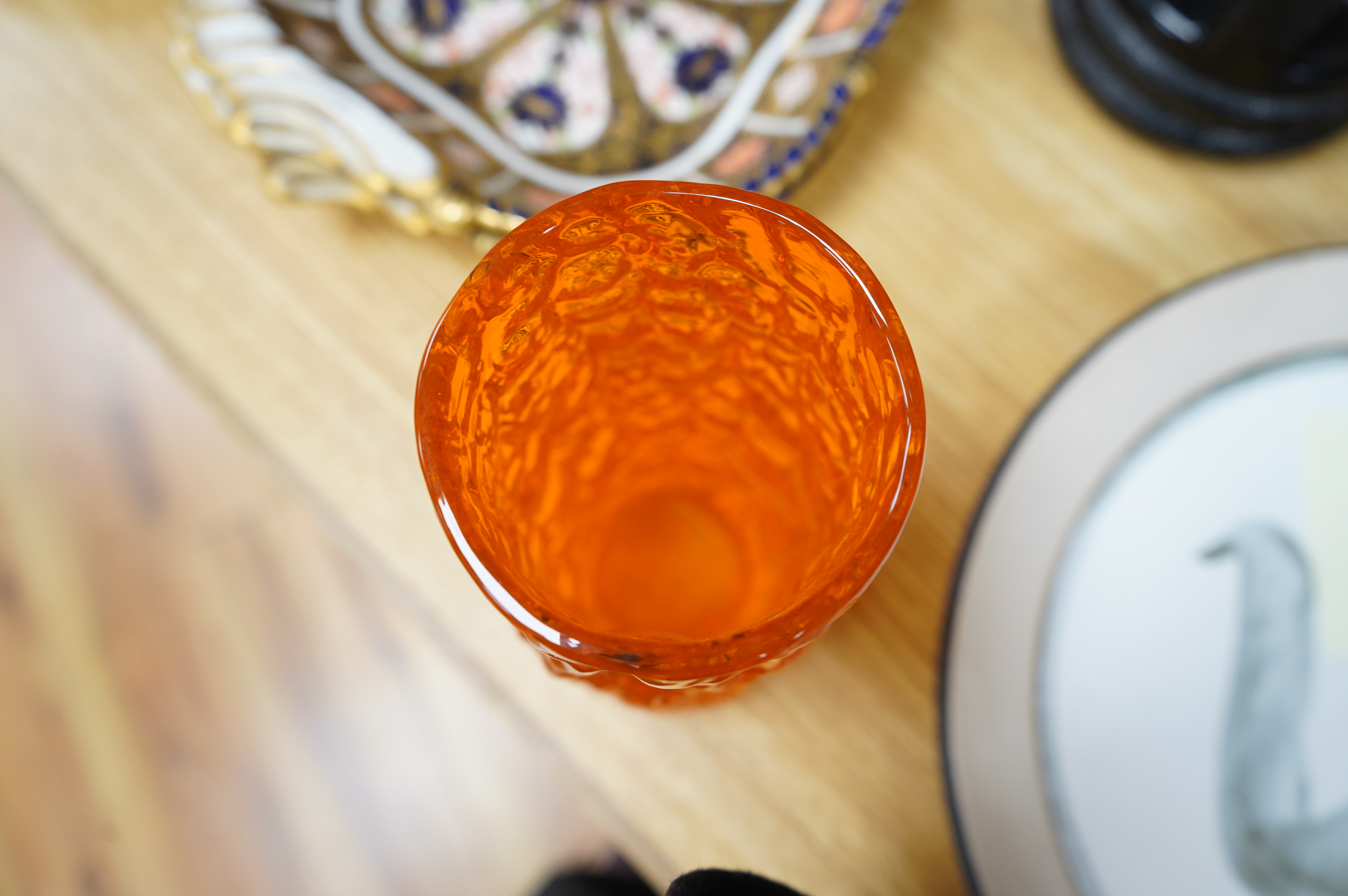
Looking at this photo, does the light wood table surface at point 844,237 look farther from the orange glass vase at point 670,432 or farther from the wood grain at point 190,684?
the wood grain at point 190,684

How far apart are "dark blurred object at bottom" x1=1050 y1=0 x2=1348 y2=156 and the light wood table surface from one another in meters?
0.01

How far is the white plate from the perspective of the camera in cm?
28

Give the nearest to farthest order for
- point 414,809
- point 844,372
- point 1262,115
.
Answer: point 844,372 → point 1262,115 → point 414,809

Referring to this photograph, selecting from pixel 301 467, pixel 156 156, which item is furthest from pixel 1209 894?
pixel 156 156

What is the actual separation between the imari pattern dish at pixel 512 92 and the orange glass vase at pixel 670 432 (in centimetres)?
10

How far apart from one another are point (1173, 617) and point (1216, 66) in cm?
21

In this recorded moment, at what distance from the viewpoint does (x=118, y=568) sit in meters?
0.76

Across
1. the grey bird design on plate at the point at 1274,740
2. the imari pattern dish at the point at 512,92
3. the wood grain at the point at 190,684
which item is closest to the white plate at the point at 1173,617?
the grey bird design on plate at the point at 1274,740

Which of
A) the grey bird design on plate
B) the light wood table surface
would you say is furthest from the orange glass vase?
the grey bird design on plate

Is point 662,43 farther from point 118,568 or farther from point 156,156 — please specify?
point 118,568

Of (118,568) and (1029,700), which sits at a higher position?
(1029,700)

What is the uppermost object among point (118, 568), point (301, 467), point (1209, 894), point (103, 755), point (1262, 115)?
point (1262, 115)

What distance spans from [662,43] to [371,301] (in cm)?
17

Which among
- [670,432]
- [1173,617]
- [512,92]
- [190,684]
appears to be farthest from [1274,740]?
[190,684]
